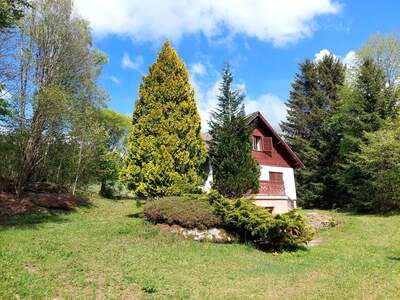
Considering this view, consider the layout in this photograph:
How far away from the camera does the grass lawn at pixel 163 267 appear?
24.7 feet

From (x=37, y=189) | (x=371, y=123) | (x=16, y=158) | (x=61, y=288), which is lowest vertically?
(x=61, y=288)

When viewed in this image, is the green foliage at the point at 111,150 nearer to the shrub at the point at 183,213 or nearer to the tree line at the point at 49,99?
the tree line at the point at 49,99

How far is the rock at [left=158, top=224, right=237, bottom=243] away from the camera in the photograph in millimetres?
12984

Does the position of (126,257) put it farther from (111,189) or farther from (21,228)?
(111,189)

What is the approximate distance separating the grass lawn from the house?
7769 mm

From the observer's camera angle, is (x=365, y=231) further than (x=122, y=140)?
No

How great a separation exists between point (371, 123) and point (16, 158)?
25451 millimetres

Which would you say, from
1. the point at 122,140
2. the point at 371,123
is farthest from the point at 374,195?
the point at 122,140

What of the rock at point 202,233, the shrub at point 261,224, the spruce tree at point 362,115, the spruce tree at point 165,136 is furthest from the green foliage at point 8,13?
the spruce tree at point 362,115

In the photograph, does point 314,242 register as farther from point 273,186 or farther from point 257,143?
point 257,143

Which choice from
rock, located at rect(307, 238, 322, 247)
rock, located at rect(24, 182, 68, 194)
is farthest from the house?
rock, located at rect(24, 182, 68, 194)

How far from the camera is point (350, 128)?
29.3 m

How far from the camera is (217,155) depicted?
1769 centimetres

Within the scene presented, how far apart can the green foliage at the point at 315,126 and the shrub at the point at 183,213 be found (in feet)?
67.1
